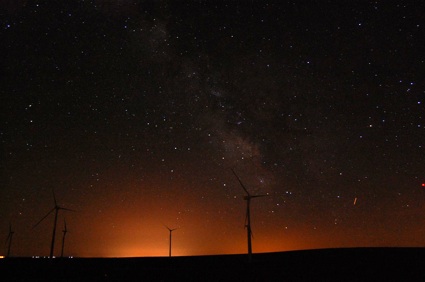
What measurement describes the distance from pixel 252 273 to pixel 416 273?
479 inches

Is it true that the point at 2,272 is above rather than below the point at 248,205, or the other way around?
below

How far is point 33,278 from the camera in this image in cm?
2981

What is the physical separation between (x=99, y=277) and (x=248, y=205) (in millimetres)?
21054

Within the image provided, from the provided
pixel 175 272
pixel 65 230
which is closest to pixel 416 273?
pixel 175 272

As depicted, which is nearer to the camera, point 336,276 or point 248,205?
point 336,276

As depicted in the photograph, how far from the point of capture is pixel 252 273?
31.7m

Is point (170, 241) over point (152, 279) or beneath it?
over

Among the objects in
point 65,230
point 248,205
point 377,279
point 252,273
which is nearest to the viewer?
point 377,279

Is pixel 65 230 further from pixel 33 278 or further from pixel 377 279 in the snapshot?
pixel 377 279

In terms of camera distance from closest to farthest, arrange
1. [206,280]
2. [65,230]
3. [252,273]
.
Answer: [206,280]
[252,273]
[65,230]

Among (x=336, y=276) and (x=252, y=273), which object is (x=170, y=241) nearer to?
(x=252, y=273)

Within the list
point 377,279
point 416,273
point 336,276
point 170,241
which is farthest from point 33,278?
point 170,241

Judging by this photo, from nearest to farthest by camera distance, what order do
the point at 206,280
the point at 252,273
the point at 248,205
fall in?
the point at 206,280 < the point at 252,273 < the point at 248,205

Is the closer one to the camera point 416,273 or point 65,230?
point 416,273
